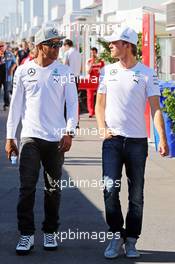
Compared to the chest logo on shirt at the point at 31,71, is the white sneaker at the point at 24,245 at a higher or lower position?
lower

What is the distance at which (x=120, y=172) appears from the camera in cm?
636

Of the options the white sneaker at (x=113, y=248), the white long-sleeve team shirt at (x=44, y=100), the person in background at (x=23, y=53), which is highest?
the person in background at (x=23, y=53)

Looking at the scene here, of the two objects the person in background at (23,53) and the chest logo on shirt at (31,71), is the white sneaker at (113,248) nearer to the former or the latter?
the chest logo on shirt at (31,71)

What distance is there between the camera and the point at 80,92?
21953 millimetres

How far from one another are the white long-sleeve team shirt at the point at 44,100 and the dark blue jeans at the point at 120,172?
0.41m

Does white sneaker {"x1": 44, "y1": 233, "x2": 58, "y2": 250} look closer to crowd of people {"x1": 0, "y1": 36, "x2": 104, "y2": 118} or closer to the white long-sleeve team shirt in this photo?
the white long-sleeve team shirt

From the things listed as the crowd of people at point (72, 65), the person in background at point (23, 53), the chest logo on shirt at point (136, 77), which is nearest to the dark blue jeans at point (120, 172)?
the chest logo on shirt at point (136, 77)

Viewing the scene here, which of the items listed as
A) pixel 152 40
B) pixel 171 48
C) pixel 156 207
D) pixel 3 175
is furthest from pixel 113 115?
pixel 171 48

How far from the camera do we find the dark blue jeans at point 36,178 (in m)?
6.41

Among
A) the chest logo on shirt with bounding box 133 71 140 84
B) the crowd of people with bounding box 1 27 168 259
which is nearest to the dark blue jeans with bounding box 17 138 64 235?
the crowd of people with bounding box 1 27 168 259

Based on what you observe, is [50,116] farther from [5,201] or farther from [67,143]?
[5,201]

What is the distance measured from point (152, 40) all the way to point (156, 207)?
19.3 ft

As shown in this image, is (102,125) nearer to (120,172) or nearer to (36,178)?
(120,172)

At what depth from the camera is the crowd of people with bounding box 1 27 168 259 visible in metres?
6.29
